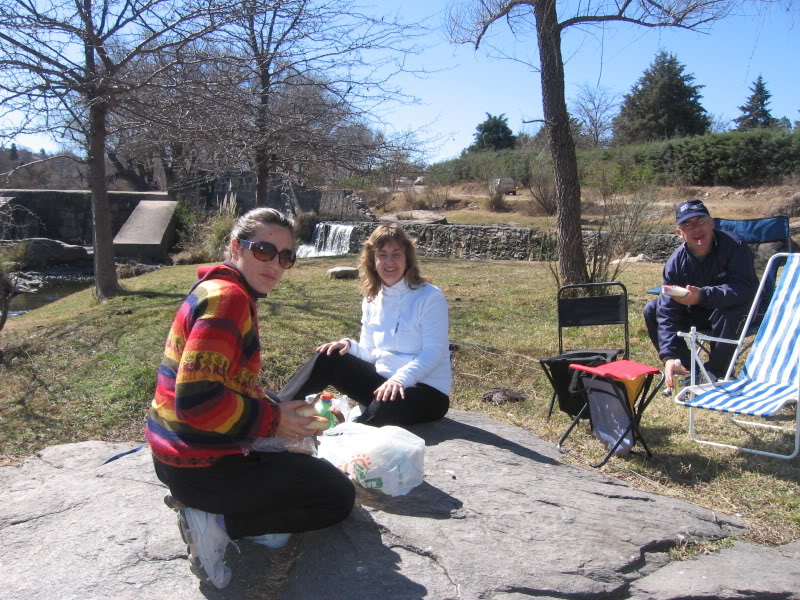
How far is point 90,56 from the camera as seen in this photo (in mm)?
8305

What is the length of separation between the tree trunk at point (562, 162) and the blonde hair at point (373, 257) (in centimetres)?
479

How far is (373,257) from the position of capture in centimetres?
423

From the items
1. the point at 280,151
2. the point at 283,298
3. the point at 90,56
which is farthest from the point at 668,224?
the point at 90,56

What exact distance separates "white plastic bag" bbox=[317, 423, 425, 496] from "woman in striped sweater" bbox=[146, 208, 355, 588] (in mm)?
371

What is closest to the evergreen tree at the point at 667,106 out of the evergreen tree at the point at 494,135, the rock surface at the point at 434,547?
the evergreen tree at the point at 494,135

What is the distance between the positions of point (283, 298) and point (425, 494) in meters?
6.49

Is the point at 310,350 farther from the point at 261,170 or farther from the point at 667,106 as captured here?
the point at 667,106

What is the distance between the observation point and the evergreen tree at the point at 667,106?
117ft

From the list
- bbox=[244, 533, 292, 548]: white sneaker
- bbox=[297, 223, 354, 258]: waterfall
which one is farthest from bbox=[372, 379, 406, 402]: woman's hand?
bbox=[297, 223, 354, 258]: waterfall

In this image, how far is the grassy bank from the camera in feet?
12.2

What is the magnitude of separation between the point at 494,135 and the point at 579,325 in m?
42.9

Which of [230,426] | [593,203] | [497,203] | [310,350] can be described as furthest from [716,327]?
[497,203]

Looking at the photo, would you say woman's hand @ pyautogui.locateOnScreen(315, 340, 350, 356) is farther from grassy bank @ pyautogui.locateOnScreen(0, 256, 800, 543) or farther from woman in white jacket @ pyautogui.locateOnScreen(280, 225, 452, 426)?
grassy bank @ pyautogui.locateOnScreen(0, 256, 800, 543)

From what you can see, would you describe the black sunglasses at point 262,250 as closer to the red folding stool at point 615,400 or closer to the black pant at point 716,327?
the red folding stool at point 615,400
